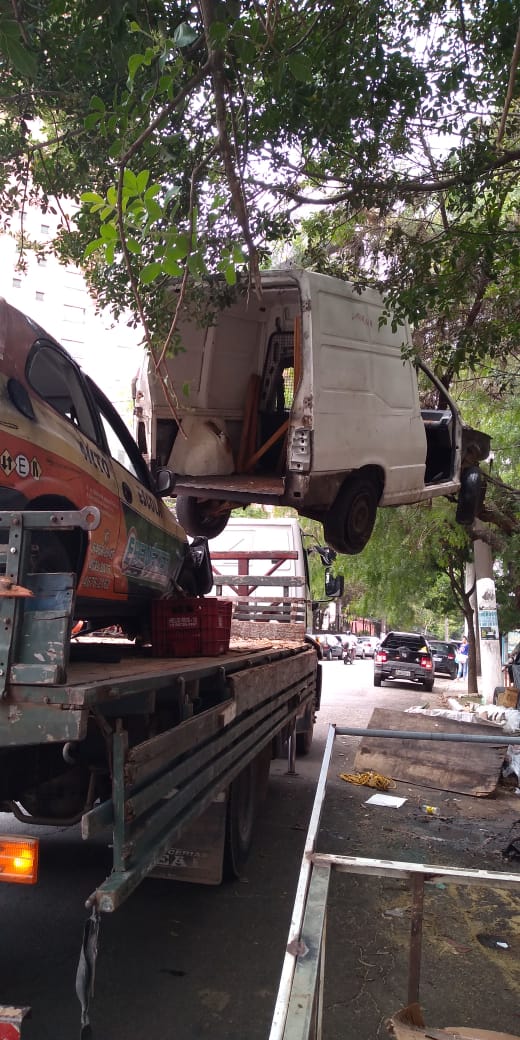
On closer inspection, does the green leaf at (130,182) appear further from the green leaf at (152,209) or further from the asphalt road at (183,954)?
the asphalt road at (183,954)

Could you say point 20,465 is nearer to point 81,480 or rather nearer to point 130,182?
point 81,480

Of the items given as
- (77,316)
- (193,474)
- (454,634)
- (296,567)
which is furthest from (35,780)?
(454,634)

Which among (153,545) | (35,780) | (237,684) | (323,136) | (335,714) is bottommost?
(335,714)

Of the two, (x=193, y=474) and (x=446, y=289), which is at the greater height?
(x=446, y=289)

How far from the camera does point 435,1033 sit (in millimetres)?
2402

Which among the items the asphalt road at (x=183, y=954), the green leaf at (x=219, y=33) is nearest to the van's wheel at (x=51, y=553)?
the asphalt road at (x=183, y=954)

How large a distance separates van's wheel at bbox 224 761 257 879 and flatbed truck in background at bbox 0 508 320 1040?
3cm

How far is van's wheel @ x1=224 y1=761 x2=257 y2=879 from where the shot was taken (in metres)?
4.73

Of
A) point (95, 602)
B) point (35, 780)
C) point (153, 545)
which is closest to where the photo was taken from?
point (35, 780)

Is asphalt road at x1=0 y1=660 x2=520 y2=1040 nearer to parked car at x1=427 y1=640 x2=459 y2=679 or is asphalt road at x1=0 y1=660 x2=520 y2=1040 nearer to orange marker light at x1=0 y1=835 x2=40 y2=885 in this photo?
orange marker light at x1=0 y1=835 x2=40 y2=885

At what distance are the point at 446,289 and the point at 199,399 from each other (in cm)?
282

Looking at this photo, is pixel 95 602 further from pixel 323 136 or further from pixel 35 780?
pixel 323 136

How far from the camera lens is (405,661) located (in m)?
23.7

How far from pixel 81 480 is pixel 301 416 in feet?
8.00
